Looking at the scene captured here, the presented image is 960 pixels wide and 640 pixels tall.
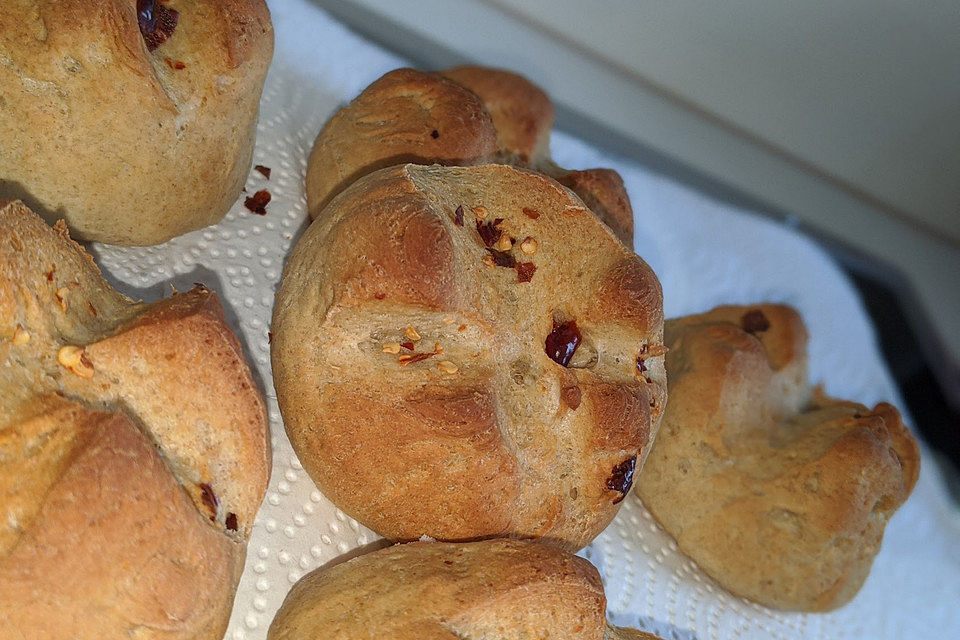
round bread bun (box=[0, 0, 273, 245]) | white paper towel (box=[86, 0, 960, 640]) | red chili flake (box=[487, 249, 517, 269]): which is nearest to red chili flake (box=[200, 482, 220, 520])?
white paper towel (box=[86, 0, 960, 640])

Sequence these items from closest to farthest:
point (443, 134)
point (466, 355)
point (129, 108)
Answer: point (129, 108)
point (466, 355)
point (443, 134)

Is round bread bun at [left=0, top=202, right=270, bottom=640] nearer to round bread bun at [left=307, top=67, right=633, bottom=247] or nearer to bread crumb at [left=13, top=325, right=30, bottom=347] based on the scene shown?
bread crumb at [left=13, top=325, right=30, bottom=347]

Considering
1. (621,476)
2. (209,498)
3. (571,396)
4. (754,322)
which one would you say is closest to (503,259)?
(571,396)

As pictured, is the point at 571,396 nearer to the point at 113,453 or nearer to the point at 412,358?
the point at 412,358

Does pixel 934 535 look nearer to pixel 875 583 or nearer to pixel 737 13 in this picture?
pixel 875 583

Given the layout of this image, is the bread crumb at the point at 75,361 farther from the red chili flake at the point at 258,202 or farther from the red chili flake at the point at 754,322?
the red chili flake at the point at 754,322

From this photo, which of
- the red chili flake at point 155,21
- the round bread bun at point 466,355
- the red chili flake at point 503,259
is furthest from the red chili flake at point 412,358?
the red chili flake at point 155,21

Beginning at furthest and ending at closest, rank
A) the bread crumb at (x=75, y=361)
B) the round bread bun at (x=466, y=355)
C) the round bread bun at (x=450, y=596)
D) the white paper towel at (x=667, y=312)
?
the white paper towel at (x=667, y=312), the round bread bun at (x=466, y=355), the round bread bun at (x=450, y=596), the bread crumb at (x=75, y=361)
